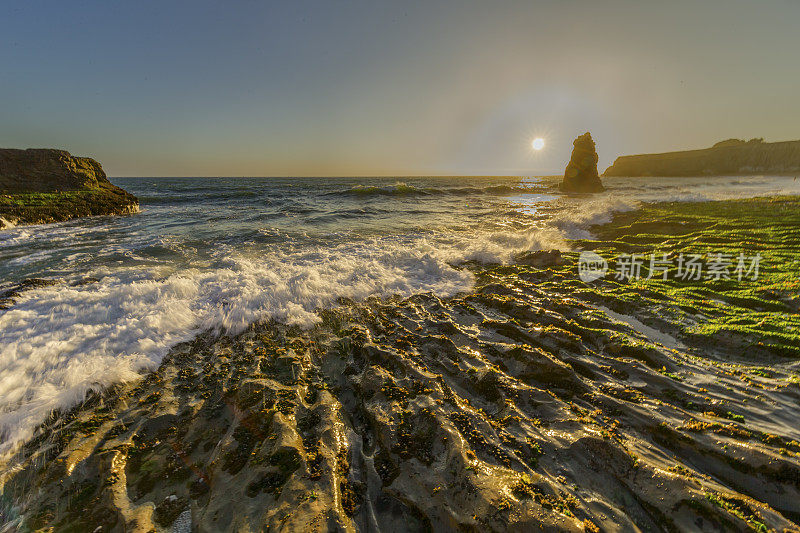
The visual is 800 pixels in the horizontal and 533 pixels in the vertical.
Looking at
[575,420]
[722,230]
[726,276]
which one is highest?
[722,230]

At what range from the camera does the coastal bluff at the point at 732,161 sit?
87.1 metres

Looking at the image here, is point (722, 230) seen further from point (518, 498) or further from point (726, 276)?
point (518, 498)

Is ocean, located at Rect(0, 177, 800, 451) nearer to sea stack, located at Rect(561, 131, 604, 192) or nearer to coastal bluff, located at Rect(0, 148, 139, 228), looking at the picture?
coastal bluff, located at Rect(0, 148, 139, 228)

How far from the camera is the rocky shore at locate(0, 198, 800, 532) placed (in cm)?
276

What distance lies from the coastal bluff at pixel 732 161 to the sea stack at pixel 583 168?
78787 millimetres

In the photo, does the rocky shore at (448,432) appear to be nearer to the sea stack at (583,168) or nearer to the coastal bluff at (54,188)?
the coastal bluff at (54,188)

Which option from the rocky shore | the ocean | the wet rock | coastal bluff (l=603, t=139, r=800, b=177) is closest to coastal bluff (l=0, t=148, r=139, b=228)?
the ocean

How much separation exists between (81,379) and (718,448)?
30.4 feet

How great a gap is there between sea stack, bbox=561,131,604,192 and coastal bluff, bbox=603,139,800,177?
78787 mm

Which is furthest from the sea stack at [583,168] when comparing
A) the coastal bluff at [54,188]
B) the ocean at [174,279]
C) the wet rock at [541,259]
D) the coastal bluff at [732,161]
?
the coastal bluff at [732,161]

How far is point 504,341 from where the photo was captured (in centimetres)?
586

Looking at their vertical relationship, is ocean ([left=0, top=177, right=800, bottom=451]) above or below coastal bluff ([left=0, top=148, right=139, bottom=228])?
below

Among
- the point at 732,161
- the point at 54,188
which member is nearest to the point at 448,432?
the point at 54,188

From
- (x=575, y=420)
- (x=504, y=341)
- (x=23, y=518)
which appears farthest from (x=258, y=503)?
(x=504, y=341)
